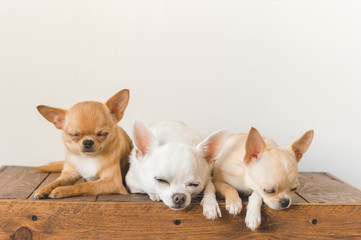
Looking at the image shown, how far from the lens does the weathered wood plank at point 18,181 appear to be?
1.70 meters

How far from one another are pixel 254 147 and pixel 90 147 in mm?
721

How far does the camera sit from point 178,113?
2416 millimetres

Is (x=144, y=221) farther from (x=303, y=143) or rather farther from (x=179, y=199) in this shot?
(x=303, y=143)

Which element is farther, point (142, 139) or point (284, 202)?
point (142, 139)

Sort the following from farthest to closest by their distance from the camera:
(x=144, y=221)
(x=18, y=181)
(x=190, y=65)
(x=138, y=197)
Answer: (x=190, y=65) → (x=18, y=181) → (x=138, y=197) → (x=144, y=221)

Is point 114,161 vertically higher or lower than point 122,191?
higher

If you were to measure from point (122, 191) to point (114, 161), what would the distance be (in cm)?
15

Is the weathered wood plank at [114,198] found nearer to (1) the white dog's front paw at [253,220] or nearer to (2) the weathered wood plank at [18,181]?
(2) the weathered wood plank at [18,181]

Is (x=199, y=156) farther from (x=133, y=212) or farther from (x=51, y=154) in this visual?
(x=51, y=154)

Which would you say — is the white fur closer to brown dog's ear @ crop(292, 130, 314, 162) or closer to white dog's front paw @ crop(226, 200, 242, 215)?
white dog's front paw @ crop(226, 200, 242, 215)

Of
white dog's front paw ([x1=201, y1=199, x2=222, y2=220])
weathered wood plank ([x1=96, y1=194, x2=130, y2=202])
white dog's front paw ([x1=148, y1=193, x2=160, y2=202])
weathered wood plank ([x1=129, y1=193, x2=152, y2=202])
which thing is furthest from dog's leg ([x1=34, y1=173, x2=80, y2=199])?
white dog's front paw ([x1=201, y1=199, x2=222, y2=220])

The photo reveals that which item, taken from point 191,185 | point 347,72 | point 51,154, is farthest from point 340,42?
point 51,154

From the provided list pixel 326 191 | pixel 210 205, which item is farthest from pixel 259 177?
pixel 326 191

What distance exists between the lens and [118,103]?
69.6 inches
